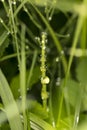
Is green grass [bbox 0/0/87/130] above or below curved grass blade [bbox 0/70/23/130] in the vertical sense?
above

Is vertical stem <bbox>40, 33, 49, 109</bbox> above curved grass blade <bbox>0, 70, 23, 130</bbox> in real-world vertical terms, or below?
A: above

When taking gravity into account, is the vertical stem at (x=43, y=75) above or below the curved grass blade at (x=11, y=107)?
above

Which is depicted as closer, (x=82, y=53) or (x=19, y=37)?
(x=82, y=53)

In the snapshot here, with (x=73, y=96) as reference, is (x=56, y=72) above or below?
above

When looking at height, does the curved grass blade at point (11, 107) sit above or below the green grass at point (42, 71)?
below

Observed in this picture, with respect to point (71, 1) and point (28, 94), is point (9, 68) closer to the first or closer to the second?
point (28, 94)

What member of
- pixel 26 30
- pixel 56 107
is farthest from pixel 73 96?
pixel 26 30

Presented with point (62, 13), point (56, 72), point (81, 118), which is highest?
point (62, 13)
